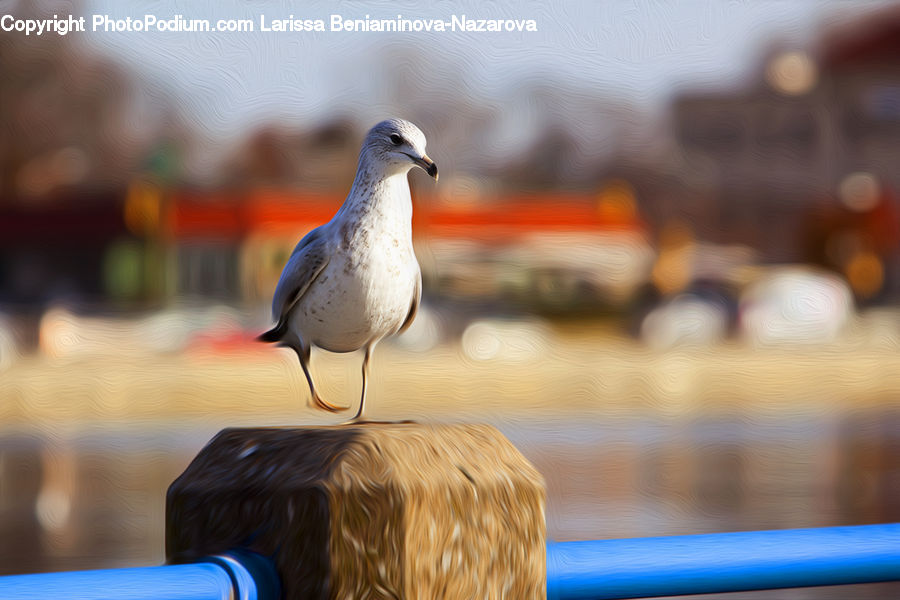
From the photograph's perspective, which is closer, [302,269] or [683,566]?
[683,566]

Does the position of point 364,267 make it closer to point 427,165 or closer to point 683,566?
point 427,165

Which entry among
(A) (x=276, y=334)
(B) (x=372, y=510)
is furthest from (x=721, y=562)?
(A) (x=276, y=334)

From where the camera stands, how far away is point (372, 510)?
33cm

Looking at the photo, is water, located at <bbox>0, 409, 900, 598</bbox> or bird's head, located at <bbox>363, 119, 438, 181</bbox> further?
water, located at <bbox>0, 409, 900, 598</bbox>

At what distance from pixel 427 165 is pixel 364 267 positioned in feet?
0.36

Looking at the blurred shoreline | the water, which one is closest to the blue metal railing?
the water

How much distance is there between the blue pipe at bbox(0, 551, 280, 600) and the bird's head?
64cm

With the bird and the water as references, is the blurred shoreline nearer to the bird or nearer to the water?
the water

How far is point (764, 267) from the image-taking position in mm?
12398

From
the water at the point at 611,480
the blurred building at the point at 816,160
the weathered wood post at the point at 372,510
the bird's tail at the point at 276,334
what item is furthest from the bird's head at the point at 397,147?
the blurred building at the point at 816,160

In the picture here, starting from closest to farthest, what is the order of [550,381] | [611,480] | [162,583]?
[162,583], [611,480], [550,381]

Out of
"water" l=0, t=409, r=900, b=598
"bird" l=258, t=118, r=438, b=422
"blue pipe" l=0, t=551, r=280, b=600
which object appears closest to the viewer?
"blue pipe" l=0, t=551, r=280, b=600

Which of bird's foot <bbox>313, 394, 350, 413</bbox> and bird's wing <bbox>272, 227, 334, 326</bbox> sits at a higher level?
bird's wing <bbox>272, 227, 334, 326</bbox>

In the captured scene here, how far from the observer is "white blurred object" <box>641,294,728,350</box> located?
11.6 meters
